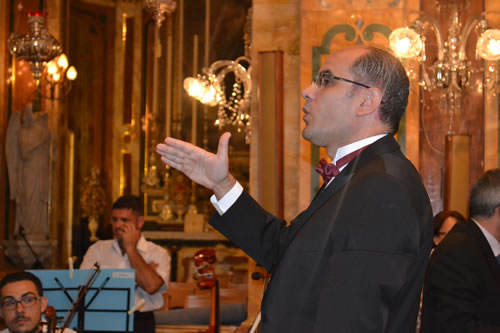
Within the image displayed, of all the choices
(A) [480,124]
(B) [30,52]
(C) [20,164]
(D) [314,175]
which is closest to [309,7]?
(D) [314,175]

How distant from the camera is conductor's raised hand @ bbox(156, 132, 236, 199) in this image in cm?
230

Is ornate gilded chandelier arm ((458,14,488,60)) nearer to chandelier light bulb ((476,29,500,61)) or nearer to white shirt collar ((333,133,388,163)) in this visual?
chandelier light bulb ((476,29,500,61))

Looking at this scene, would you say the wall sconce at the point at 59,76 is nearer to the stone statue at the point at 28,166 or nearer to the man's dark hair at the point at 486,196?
the stone statue at the point at 28,166

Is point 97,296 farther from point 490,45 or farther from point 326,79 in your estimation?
point 490,45

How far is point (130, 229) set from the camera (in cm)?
580

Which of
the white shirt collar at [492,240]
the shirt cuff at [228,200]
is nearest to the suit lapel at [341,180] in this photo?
the shirt cuff at [228,200]

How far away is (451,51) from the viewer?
6277mm

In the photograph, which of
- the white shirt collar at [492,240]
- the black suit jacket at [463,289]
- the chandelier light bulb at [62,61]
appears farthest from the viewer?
the chandelier light bulb at [62,61]

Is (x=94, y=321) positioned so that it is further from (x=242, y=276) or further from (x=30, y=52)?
(x=242, y=276)

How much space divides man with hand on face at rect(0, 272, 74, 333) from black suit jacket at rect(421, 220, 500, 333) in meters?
2.33

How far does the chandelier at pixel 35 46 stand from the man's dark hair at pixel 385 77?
724cm

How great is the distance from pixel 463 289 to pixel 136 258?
3.05m

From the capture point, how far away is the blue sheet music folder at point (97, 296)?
4969mm

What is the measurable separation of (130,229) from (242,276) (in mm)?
5998
